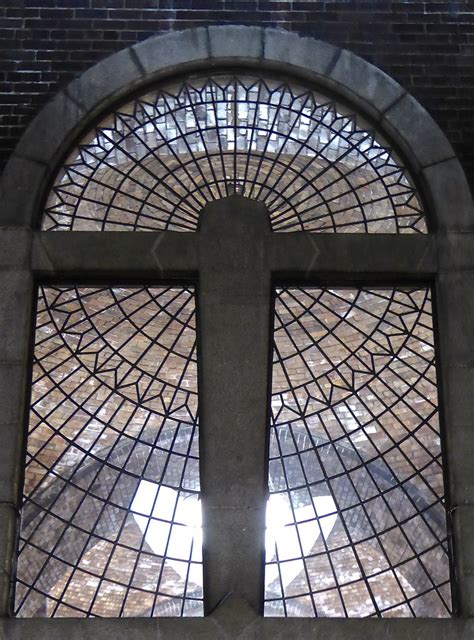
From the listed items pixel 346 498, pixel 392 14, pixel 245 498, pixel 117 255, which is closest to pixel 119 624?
pixel 245 498

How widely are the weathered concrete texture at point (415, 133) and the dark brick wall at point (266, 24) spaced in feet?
0.62

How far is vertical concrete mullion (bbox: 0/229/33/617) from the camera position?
9.07 m

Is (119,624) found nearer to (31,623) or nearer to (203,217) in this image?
(31,623)

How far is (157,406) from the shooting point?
15289 mm

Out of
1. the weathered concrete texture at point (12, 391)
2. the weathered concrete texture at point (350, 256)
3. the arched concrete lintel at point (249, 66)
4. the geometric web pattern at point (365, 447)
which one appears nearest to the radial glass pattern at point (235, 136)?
the arched concrete lintel at point (249, 66)

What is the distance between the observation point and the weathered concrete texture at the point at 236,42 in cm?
1087

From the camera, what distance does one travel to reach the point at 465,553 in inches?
359

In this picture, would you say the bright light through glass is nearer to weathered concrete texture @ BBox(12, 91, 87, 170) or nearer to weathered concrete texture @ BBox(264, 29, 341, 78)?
weathered concrete texture @ BBox(12, 91, 87, 170)

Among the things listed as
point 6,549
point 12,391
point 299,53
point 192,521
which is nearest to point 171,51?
point 299,53

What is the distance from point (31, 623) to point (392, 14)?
6716mm

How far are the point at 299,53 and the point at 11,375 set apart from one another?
4136mm

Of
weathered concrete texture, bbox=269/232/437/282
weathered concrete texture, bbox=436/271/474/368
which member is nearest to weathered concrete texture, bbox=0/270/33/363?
weathered concrete texture, bbox=269/232/437/282

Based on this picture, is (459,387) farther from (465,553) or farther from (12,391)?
(12,391)

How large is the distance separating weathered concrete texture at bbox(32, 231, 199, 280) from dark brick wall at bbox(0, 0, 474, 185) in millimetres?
1522
